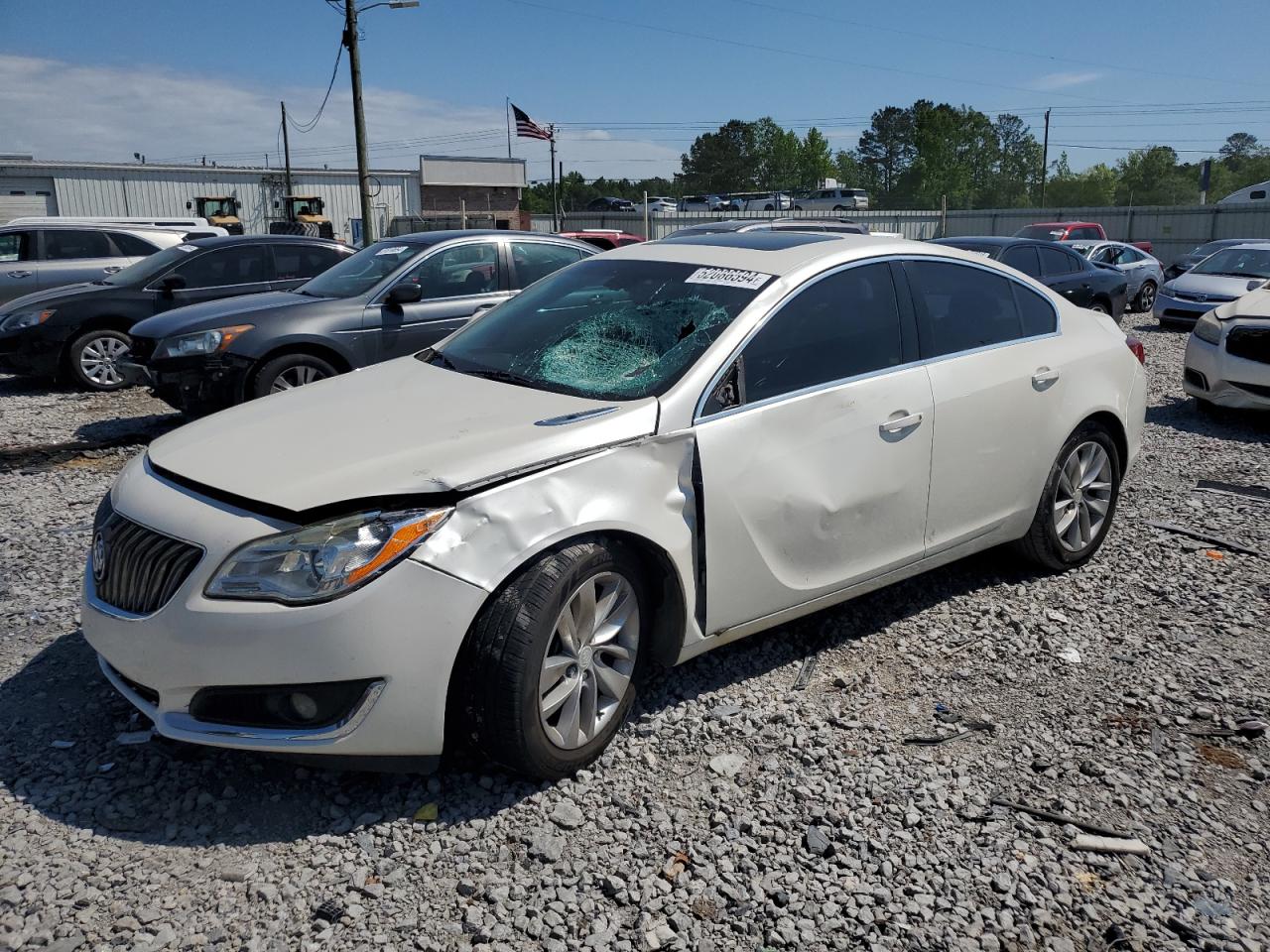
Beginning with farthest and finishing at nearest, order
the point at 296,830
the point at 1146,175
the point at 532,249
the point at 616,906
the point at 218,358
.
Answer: the point at 1146,175 < the point at 532,249 < the point at 218,358 < the point at 296,830 < the point at 616,906

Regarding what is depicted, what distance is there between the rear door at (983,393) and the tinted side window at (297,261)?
858 cm

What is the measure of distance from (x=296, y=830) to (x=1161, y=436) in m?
7.75

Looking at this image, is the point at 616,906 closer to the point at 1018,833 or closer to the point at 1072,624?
the point at 1018,833

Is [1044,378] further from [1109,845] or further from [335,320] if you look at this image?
[335,320]

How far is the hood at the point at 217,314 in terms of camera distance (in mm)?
8055

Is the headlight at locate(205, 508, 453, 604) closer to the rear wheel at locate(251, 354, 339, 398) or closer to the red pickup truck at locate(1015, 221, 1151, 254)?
the rear wheel at locate(251, 354, 339, 398)

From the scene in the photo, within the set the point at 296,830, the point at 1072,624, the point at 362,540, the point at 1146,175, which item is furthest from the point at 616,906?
the point at 1146,175

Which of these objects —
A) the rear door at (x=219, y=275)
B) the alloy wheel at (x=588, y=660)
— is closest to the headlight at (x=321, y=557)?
the alloy wheel at (x=588, y=660)

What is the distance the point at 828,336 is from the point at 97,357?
934cm

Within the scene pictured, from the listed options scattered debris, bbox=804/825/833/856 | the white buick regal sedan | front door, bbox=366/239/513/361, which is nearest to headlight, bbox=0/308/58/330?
front door, bbox=366/239/513/361

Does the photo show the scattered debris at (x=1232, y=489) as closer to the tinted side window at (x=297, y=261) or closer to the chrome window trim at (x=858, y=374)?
the chrome window trim at (x=858, y=374)

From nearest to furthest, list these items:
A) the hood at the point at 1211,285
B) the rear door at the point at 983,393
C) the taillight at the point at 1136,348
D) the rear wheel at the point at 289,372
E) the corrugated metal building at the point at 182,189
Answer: the rear door at the point at 983,393
the taillight at the point at 1136,348
the rear wheel at the point at 289,372
the hood at the point at 1211,285
the corrugated metal building at the point at 182,189

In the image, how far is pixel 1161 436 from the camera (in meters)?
8.44

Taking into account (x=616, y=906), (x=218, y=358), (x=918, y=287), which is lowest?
(x=616, y=906)
